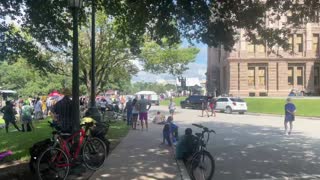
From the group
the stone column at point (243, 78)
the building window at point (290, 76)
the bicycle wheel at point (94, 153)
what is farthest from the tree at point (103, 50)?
the building window at point (290, 76)

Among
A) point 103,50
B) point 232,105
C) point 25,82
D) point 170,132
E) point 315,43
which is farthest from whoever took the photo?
point 25,82

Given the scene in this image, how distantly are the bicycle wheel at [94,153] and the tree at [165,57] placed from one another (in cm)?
2507

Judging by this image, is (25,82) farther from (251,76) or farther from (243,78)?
(251,76)

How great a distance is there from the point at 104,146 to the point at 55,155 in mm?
1883

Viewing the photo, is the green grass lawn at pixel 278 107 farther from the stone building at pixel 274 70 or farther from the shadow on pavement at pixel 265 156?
the shadow on pavement at pixel 265 156

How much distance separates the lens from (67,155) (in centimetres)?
951

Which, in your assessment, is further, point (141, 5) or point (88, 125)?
point (141, 5)

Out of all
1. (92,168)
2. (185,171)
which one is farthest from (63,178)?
(185,171)

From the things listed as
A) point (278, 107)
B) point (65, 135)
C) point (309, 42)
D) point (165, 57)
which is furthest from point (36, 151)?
point (309, 42)

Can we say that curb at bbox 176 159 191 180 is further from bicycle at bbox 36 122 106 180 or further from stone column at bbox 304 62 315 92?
stone column at bbox 304 62 315 92

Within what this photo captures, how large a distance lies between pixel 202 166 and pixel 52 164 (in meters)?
2.84

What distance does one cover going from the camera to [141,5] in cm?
1405

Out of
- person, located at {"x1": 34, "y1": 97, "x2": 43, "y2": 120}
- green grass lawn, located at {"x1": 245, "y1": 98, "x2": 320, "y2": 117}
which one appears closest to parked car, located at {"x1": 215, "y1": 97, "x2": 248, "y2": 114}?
green grass lawn, located at {"x1": 245, "y1": 98, "x2": 320, "y2": 117}

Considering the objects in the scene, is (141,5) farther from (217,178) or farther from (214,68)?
(214,68)
